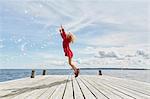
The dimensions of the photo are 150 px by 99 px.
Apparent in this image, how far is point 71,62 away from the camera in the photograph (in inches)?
487

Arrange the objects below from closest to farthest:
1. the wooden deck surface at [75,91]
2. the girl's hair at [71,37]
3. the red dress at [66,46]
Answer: the wooden deck surface at [75,91], the girl's hair at [71,37], the red dress at [66,46]

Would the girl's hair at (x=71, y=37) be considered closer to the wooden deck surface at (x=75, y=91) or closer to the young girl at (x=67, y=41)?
the young girl at (x=67, y=41)

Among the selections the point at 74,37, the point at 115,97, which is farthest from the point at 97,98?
the point at 74,37

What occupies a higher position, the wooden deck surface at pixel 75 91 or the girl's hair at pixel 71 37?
the girl's hair at pixel 71 37

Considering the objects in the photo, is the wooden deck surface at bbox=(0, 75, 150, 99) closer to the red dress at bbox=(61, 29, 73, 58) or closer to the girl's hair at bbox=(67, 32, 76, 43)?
the red dress at bbox=(61, 29, 73, 58)

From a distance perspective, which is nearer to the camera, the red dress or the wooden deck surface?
the wooden deck surface

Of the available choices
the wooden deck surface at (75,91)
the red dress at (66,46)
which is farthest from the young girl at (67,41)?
the wooden deck surface at (75,91)

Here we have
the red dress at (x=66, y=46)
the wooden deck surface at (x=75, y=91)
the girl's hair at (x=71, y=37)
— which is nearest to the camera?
the wooden deck surface at (x=75, y=91)

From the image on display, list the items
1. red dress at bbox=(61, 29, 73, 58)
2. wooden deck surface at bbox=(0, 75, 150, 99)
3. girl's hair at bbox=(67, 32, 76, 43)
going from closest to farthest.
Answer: wooden deck surface at bbox=(0, 75, 150, 99) < girl's hair at bbox=(67, 32, 76, 43) < red dress at bbox=(61, 29, 73, 58)

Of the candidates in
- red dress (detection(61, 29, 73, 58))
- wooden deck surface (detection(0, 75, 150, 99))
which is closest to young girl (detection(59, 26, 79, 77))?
red dress (detection(61, 29, 73, 58))

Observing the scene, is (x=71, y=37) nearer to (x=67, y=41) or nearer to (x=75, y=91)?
(x=67, y=41)

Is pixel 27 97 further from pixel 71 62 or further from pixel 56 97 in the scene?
pixel 71 62

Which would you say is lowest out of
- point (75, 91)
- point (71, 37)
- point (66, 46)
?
point (75, 91)

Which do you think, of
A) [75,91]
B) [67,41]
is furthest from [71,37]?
[75,91]
